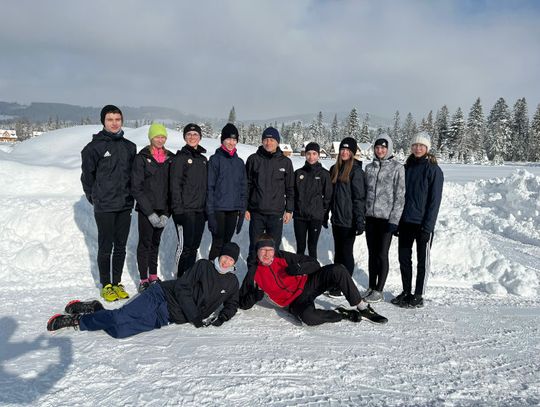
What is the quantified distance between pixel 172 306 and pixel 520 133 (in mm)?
66086

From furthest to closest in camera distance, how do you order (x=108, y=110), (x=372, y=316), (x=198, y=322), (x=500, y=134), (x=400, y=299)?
1. (x=500, y=134)
2. (x=400, y=299)
3. (x=108, y=110)
4. (x=372, y=316)
5. (x=198, y=322)

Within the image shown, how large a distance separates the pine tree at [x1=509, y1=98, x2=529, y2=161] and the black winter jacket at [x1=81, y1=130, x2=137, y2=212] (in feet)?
207

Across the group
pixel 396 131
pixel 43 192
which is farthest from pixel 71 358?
pixel 396 131

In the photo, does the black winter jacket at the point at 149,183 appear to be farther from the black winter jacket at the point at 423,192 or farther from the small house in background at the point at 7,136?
the small house in background at the point at 7,136

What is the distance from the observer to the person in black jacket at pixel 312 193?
5.75 m

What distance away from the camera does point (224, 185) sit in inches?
213

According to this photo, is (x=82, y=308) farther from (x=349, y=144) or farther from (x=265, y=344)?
(x=349, y=144)

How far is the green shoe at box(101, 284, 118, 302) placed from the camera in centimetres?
520

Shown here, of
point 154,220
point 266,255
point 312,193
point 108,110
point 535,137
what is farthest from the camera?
point 535,137

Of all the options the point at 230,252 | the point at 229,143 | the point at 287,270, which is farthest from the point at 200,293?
the point at 229,143

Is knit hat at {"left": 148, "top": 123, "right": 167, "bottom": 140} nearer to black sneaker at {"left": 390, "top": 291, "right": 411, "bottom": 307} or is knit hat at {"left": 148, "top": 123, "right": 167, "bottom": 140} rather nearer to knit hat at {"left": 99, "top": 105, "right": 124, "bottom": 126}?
knit hat at {"left": 99, "top": 105, "right": 124, "bottom": 126}

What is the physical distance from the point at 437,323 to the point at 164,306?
11.7 feet

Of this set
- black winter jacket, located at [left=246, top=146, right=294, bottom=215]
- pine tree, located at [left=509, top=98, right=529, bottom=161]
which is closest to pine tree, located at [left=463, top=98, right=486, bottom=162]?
pine tree, located at [left=509, top=98, right=529, bottom=161]

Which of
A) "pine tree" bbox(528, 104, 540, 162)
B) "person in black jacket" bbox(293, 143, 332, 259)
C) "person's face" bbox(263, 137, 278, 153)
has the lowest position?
"person in black jacket" bbox(293, 143, 332, 259)
